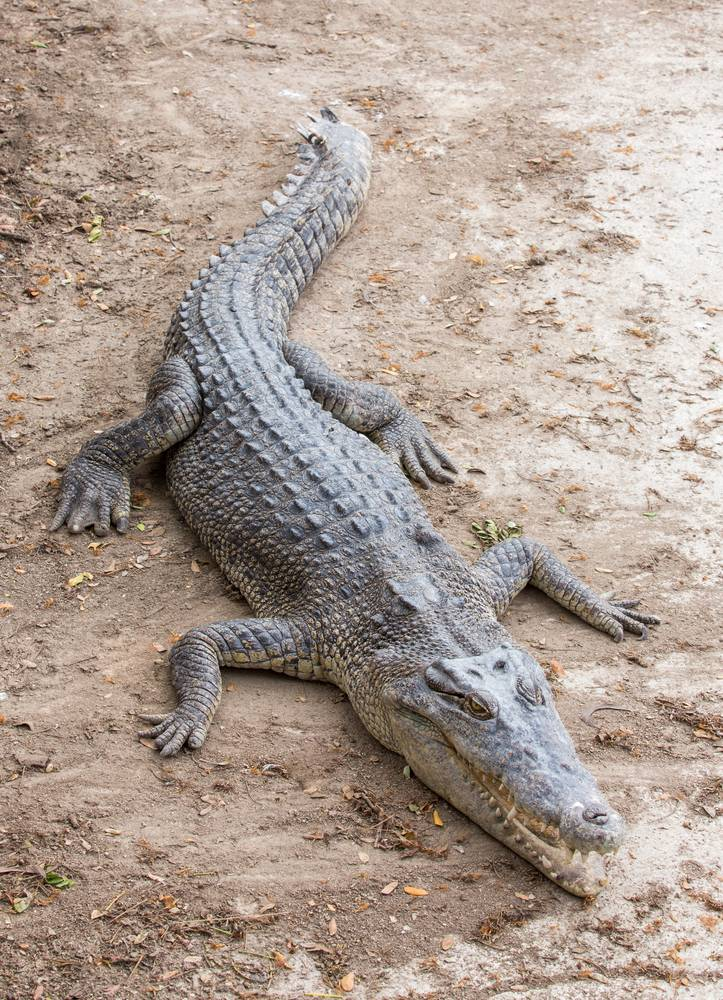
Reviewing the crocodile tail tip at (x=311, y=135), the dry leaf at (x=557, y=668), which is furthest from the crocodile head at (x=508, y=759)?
the crocodile tail tip at (x=311, y=135)

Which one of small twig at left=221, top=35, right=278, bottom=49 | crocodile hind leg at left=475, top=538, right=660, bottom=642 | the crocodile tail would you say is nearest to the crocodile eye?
crocodile hind leg at left=475, top=538, right=660, bottom=642

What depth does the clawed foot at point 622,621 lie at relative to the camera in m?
5.56

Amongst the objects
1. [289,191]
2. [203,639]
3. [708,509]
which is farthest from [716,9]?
[203,639]

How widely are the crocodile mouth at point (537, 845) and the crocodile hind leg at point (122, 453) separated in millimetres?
2896

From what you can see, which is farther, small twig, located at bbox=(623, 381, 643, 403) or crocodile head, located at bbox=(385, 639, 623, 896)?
small twig, located at bbox=(623, 381, 643, 403)

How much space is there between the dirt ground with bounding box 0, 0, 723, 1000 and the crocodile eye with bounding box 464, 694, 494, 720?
0.54 meters

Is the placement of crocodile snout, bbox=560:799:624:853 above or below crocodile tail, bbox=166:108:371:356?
below

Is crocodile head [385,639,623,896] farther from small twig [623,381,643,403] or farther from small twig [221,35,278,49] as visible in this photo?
small twig [221,35,278,49]

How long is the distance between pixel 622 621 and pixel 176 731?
7.89 ft

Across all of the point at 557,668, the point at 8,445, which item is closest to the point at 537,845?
the point at 557,668

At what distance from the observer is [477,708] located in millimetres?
4477

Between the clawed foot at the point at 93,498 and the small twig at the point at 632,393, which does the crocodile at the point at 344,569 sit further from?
the small twig at the point at 632,393

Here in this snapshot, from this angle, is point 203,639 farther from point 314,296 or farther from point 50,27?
point 50,27

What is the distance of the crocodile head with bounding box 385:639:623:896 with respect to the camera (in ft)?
13.4
